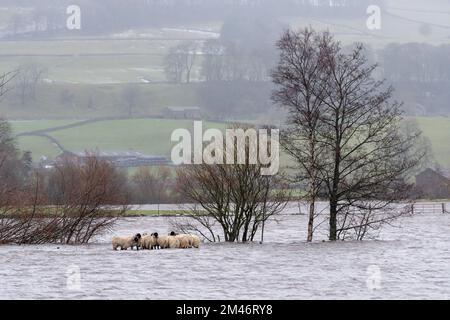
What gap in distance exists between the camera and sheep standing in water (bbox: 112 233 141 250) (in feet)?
191

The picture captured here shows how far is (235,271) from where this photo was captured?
42.6m

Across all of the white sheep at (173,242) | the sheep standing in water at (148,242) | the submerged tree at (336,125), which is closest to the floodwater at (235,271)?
the white sheep at (173,242)

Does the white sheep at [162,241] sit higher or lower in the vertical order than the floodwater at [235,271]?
higher

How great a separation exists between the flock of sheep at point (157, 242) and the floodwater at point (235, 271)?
0.86 meters

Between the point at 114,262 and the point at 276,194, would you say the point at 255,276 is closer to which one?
the point at 114,262

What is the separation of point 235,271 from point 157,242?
16365 mm

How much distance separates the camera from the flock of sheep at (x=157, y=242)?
191ft

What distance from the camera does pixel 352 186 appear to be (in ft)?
194

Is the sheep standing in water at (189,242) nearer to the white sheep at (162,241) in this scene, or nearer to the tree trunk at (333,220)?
the white sheep at (162,241)

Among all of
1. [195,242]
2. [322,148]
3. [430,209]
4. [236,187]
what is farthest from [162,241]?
[430,209]

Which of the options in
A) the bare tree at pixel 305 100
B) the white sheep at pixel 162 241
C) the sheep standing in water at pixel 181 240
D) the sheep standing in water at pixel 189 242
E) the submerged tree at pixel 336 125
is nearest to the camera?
the sheep standing in water at pixel 189 242

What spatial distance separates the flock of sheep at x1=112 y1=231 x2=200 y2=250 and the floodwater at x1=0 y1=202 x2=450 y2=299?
34.0 inches

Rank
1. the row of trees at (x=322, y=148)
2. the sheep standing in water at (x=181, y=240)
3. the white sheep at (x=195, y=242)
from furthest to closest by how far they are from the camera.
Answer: the row of trees at (x=322, y=148) → the sheep standing in water at (x=181, y=240) → the white sheep at (x=195, y=242)

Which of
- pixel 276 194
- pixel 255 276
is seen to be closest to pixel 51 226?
pixel 276 194
